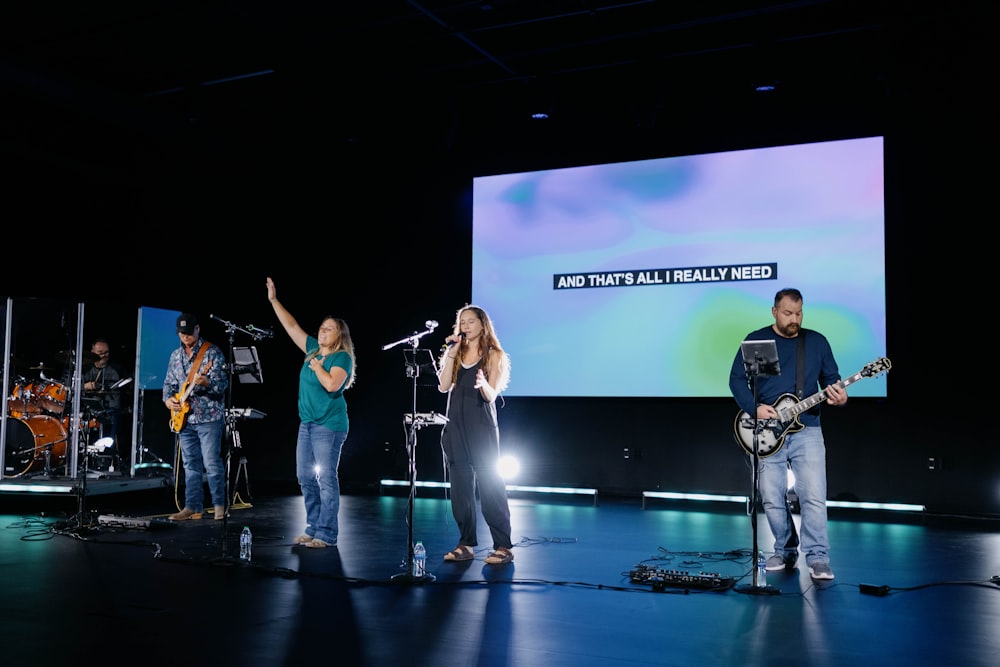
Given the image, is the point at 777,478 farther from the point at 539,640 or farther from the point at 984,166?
the point at 984,166

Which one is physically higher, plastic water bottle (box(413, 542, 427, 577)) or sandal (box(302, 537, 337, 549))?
plastic water bottle (box(413, 542, 427, 577))

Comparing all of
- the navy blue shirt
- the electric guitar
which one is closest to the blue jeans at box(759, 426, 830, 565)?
the navy blue shirt

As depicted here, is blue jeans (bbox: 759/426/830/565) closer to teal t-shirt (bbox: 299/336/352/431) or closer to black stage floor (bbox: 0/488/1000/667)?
black stage floor (bbox: 0/488/1000/667)

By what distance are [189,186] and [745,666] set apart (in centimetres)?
967

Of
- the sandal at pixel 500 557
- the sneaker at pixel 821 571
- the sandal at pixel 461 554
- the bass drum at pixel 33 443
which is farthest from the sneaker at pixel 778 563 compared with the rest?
the bass drum at pixel 33 443

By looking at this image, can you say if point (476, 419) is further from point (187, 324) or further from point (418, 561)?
point (187, 324)

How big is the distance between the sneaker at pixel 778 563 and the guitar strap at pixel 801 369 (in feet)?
3.16

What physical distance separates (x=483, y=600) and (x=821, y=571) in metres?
1.93

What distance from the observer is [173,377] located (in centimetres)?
743

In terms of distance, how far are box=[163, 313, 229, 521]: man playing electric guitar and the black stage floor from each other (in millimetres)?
356

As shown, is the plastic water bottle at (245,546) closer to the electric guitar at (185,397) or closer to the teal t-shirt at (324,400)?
the teal t-shirt at (324,400)

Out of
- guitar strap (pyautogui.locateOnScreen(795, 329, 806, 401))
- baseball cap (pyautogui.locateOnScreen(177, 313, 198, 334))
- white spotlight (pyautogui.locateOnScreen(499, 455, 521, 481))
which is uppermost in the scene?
baseball cap (pyautogui.locateOnScreen(177, 313, 198, 334))

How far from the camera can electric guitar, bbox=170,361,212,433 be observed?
7.27 meters

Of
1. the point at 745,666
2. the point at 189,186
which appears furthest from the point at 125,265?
the point at 745,666
